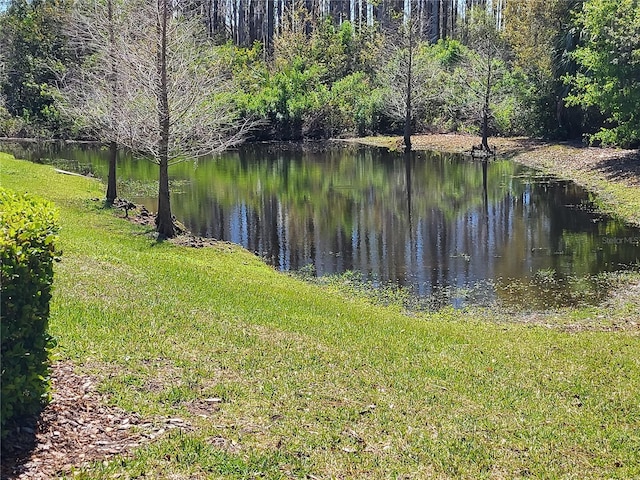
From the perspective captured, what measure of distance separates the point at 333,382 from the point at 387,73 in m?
54.0

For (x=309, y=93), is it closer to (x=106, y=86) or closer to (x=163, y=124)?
(x=106, y=86)

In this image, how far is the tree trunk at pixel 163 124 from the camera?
1872cm

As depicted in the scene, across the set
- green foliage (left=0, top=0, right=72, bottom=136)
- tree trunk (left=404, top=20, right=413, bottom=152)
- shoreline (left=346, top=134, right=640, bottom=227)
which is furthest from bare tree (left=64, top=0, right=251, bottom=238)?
green foliage (left=0, top=0, right=72, bottom=136)

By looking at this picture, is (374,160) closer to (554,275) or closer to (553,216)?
(553,216)

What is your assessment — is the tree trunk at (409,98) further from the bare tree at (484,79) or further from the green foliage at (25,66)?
the green foliage at (25,66)

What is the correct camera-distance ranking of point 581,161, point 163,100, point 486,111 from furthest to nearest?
1. point 486,111
2. point 581,161
3. point 163,100

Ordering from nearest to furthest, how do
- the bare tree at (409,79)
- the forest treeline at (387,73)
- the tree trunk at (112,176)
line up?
the tree trunk at (112,176), the forest treeline at (387,73), the bare tree at (409,79)

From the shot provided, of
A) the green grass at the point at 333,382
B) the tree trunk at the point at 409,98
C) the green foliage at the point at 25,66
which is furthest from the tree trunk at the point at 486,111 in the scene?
the green grass at the point at 333,382

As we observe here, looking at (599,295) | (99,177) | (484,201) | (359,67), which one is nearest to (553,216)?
(484,201)

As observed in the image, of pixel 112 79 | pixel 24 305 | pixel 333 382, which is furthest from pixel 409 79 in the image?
pixel 24 305

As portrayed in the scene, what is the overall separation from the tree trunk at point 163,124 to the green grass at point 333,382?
6361mm

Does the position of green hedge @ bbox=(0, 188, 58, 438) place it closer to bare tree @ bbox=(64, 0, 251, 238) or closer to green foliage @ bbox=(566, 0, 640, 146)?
bare tree @ bbox=(64, 0, 251, 238)

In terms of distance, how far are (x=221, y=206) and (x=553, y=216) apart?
42.6 feet

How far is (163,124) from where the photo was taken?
63.6 feet
